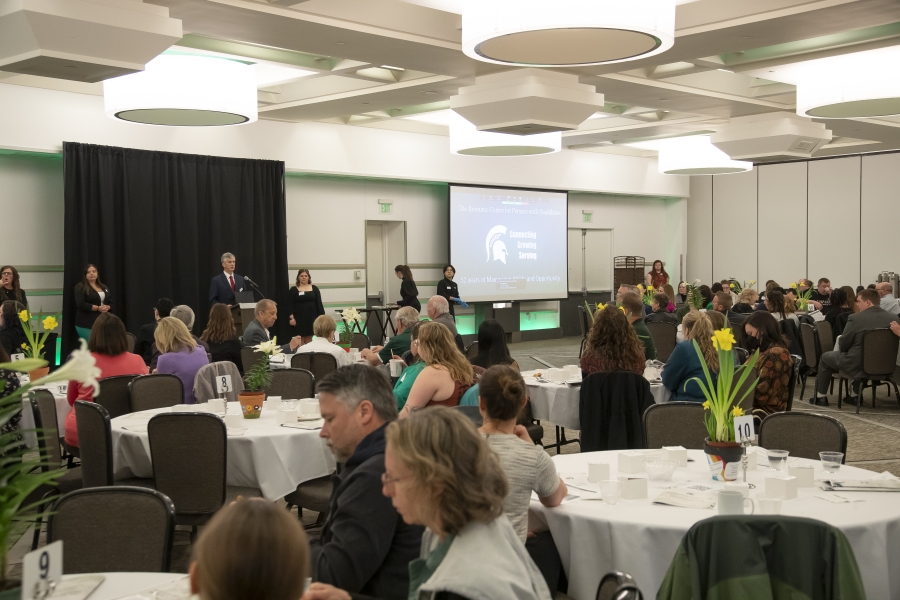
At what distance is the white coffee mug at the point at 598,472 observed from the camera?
3807 mm

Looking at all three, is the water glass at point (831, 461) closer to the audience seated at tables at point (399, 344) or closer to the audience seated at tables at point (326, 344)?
the audience seated at tables at point (399, 344)

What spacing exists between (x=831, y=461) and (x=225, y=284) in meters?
9.50

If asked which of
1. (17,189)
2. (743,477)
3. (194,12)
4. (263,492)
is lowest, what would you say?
(263,492)

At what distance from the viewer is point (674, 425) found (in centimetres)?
480

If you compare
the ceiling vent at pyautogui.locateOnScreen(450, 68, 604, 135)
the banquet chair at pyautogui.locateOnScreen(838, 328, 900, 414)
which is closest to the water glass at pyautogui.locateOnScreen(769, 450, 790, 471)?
the ceiling vent at pyautogui.locateOnScreen(450, 68, 604, 135)

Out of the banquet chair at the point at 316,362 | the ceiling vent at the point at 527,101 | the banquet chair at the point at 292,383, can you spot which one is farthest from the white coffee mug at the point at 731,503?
the ceiling vent at the point at 527,101

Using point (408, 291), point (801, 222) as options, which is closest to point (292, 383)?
point (408, 291)

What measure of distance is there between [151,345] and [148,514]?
5307mm

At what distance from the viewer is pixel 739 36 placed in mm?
8258

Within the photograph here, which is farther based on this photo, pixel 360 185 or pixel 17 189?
pixel 360 185

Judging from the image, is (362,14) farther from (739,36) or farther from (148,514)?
(148,514)

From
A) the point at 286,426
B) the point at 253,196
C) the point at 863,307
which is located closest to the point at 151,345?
the point at 286,426

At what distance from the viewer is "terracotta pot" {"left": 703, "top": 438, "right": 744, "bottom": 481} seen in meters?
3.76

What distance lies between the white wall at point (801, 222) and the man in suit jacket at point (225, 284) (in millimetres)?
12327
